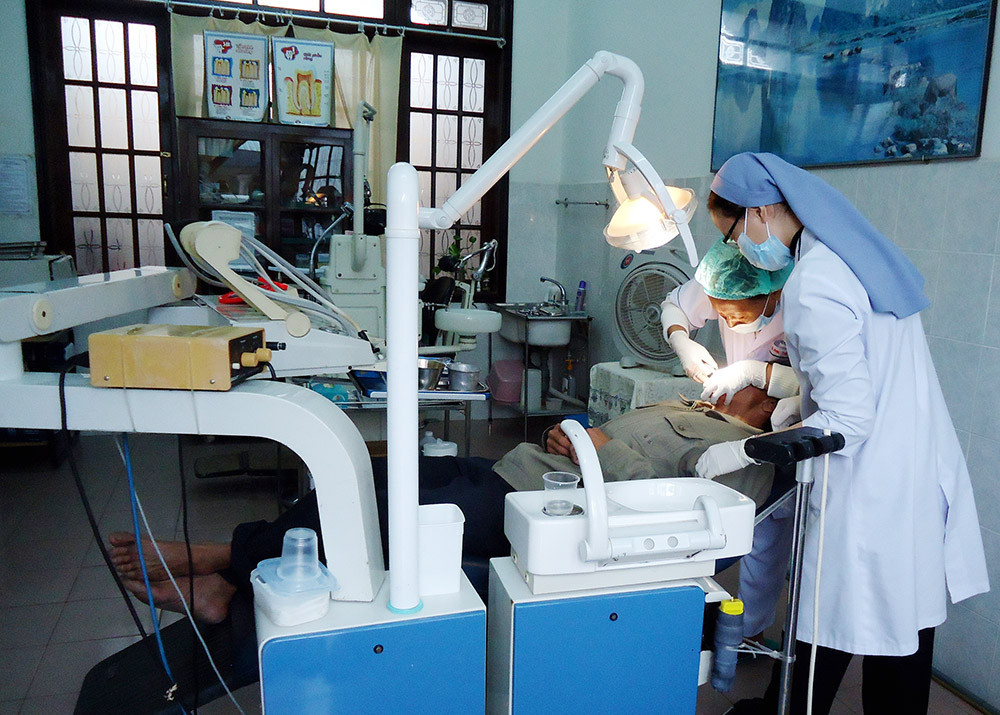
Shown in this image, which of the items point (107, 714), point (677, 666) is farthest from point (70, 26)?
point (677, 666)

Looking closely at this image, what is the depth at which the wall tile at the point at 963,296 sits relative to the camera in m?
1.97

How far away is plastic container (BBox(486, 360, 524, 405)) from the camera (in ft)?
15.2

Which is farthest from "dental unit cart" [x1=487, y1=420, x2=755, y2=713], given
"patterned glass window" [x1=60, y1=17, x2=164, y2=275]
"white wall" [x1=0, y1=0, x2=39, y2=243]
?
"white wall" [x1=0, y1=0, x2=39, y2=243]

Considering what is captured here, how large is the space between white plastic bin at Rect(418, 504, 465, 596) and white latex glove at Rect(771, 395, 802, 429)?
988 mm

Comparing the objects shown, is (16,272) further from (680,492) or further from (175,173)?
(680,492)

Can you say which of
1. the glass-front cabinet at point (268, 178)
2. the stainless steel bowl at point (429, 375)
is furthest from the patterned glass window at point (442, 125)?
the stainless steel bowl at point (429, 375)

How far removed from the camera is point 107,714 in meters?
1.38

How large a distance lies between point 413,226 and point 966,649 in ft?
6.49

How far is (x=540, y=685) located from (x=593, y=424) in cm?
228

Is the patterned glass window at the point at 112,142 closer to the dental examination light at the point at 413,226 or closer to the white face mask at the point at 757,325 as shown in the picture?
the white face mask at the point at 757,325

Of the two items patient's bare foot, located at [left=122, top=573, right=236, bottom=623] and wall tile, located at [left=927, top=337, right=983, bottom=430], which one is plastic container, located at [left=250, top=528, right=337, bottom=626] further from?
wall tile, located at [left=927, top=337, right=983, bottom=430]

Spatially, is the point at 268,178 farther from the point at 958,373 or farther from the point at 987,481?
the point at 987,481

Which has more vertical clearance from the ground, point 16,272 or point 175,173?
point 175,173

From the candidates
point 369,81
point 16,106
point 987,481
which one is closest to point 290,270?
point 987,481
